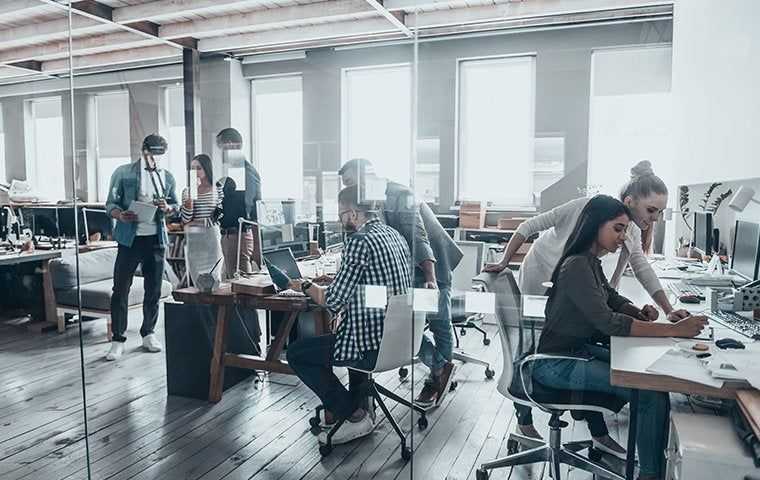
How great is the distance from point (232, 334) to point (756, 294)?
2.63 metres

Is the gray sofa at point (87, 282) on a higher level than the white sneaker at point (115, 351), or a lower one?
higher

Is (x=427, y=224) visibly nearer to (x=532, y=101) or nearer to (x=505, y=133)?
(x=505, y=133)

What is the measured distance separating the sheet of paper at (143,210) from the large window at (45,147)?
33 centimetres

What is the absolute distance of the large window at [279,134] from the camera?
2.66m

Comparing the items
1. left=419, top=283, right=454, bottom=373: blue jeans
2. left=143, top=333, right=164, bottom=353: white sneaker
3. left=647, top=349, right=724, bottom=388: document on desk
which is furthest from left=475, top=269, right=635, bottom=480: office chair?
left=143, top=333, right=164, bottom=353: white sneaker

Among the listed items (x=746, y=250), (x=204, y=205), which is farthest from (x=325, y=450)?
(x=746, y=250)

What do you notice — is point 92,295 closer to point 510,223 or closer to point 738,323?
point 510,223

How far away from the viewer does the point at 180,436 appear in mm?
2727

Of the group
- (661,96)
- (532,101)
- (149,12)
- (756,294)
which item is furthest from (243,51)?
(756,294)

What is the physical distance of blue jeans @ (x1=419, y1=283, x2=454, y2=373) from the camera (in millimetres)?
2781

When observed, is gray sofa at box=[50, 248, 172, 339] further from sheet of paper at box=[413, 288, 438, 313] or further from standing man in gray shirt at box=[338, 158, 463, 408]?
sheet of paper at box=[413, 288, 438, 313]

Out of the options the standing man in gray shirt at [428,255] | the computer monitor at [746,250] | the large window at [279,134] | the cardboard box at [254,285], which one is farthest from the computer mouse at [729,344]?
the cardboard box at [254,285]

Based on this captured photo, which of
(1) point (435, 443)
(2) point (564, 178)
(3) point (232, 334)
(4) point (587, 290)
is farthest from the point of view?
(3) point (232, 334)

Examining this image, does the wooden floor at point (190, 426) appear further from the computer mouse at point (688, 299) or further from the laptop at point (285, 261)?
the laptop at point (285, 261)
